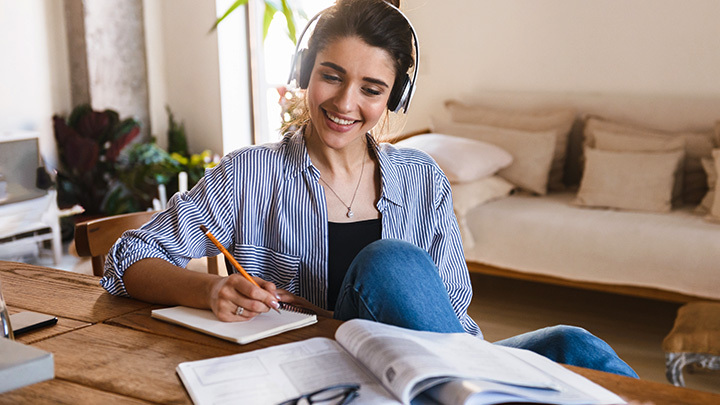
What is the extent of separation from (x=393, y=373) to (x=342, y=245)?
2.12 ft

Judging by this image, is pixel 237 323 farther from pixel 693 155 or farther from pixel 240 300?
pixel 693 155

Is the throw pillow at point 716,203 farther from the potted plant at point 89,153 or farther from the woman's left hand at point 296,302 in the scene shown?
the potted plant at point 89,153

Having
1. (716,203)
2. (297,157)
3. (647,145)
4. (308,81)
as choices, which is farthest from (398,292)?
(647,145)

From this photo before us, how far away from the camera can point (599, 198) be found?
3.23 metres

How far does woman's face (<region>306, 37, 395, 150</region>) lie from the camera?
1.38m

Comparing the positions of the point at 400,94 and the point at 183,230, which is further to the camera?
the point at 400,94

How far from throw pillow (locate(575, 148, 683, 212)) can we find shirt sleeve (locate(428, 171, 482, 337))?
6.30 ft

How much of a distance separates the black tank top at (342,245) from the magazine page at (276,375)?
46 cm

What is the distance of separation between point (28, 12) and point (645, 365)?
3.98 meters

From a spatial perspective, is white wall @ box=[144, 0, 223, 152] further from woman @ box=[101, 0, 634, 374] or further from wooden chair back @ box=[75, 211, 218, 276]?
woman @ box=[101, 0, 634, 374]

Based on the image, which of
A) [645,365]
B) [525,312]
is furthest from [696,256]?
[525,312]

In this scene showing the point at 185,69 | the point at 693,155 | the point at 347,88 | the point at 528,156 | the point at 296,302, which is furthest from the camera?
the point at 185,69

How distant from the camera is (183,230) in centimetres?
130

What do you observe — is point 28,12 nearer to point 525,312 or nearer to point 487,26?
point 487,26
